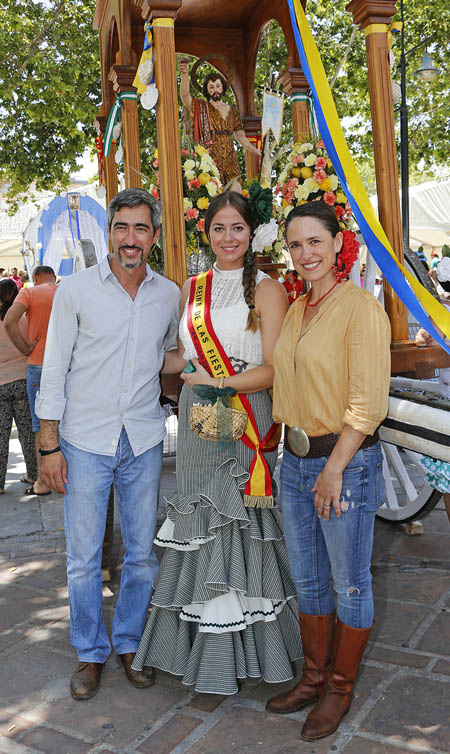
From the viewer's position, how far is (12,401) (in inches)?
259

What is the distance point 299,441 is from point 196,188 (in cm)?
250

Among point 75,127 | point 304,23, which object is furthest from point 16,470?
point 75,127

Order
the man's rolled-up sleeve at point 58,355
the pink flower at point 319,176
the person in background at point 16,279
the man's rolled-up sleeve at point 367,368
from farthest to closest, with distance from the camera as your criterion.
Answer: the person in background at point 16,279 → the pink flower at point 319,176 → the man's rolled-up sleeve at point 58,355 → the man's rolled-up sleeve at point 367,368

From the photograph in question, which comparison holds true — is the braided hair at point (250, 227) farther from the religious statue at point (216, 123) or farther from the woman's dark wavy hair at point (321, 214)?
the religious statue at point (216, 123)

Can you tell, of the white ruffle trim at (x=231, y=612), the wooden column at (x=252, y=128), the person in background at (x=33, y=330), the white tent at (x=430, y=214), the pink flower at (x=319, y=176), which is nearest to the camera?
the white ruffle trim at (x=231, y=612)

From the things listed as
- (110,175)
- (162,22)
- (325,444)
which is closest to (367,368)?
(325,444)

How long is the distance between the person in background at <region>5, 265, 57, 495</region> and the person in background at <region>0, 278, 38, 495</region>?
0.07 meters

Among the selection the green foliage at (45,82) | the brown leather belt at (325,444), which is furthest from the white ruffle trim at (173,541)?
the green foliage at (45,82)

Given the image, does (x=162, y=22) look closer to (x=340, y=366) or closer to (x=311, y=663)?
(x=340, y=366)

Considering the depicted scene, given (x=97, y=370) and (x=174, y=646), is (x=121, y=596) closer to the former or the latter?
(x=174, y=646)

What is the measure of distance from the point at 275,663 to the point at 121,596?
0.79m

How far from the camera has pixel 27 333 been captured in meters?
6.69

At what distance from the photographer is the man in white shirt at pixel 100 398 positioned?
2.96 meters

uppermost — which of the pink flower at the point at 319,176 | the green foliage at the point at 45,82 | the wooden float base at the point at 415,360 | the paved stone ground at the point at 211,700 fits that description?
the green foliage at the point at 45,82
